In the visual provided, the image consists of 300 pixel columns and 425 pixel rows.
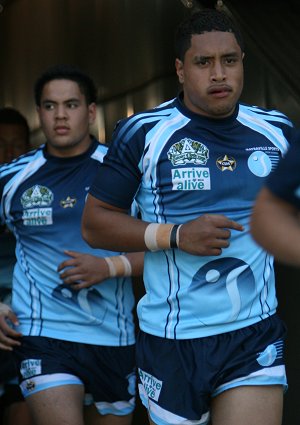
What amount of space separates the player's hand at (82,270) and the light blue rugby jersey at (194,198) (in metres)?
0.81

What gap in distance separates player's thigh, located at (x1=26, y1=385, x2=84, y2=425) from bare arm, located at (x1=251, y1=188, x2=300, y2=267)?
2650 mm

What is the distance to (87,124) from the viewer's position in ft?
17.7

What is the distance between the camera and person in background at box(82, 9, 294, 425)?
3957 millimetres

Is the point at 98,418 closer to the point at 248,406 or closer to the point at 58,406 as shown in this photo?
the point at 58,406

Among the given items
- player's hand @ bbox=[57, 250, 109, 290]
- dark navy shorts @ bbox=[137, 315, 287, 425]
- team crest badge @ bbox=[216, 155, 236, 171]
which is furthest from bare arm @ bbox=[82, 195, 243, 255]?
player's hand @ bbox=[57, 250, 109, 290]

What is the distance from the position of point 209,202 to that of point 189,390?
29.4 inches

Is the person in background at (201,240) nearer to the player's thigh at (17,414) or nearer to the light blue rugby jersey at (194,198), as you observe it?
the light blue rugby jersey at (194,198)

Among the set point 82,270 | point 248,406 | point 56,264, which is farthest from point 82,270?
point 248,406

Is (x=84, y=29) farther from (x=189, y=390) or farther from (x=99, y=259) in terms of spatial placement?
(x=189, y=390)

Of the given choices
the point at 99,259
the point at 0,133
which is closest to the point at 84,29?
the point at 0,133

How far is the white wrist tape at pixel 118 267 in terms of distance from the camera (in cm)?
504

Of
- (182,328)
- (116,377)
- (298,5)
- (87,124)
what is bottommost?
(116,377)

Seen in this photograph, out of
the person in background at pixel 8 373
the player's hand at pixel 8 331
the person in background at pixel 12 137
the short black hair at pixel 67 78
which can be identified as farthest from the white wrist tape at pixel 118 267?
the person in background at pixel 12 137

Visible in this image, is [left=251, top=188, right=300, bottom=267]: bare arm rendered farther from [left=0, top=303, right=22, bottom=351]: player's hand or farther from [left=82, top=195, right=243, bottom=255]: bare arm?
[left=0, top=303, right=22, bottom=351]: player's hand
